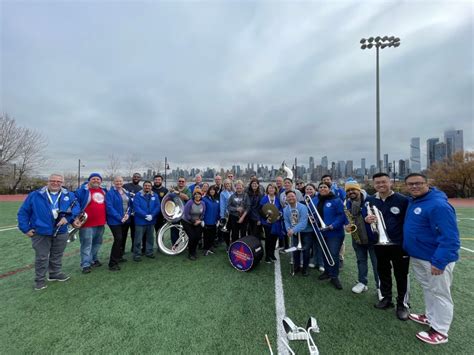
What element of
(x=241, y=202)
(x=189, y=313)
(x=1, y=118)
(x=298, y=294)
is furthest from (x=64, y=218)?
(x=1, y=118)

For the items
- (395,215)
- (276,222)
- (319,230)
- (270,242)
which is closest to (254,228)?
(270,242)

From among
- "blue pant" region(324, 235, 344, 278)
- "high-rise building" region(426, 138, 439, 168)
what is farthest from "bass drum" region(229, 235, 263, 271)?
"high-rise building" region(426, 138, 439, 168)

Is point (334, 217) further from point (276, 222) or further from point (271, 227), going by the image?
point (271, 227)

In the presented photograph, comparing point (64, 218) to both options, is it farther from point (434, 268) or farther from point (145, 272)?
point (434, 268)

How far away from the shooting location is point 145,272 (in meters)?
4.63

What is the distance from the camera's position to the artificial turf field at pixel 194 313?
2.58m

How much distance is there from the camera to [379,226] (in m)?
3.16

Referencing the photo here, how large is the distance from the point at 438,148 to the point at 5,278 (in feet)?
173

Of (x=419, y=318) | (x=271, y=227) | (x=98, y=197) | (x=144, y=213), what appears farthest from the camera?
(x=144, y=213)

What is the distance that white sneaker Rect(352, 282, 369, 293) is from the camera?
149 inches

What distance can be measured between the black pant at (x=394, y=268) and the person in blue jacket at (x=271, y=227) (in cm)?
208

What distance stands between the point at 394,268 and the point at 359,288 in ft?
2.89

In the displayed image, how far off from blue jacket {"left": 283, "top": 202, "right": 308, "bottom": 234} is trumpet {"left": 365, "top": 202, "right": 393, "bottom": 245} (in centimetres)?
121

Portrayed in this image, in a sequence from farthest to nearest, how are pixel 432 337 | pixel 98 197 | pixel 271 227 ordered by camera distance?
pixel 271 227 → pixel 98 197 → pixel 432 337
